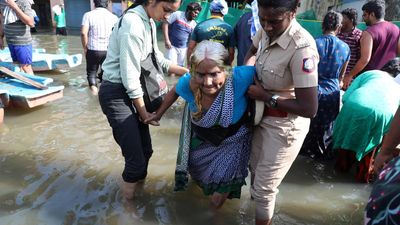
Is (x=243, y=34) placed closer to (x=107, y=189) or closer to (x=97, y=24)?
(x=97, y=24)

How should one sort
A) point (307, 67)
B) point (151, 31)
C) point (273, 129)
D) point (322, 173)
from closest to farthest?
point (307, 67), point (273, 129), point (151, 31), point (322, 173)

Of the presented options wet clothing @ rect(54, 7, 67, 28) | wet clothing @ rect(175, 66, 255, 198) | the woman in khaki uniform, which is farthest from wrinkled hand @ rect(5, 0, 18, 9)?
wet clothing @ rect(54, 7, 67, 28)

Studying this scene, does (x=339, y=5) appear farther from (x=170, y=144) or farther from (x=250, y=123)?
(x=250, y=123)

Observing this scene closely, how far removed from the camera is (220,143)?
8.09ft

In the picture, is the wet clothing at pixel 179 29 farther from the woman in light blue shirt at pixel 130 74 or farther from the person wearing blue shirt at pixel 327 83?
the woman in light blue shirt at pixel 130 74

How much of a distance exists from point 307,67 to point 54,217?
2.23 meters

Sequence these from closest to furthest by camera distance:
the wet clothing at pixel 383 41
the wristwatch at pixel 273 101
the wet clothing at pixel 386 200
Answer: the wet clothing at pixel 386 200 < the wristwatch at pixel 273 101 < the wet clothing at pixel 383 41

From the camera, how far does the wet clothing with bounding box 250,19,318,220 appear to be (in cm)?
201

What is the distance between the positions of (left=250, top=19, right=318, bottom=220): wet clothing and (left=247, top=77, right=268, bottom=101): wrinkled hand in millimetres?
55

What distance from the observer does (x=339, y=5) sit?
40.8 ft

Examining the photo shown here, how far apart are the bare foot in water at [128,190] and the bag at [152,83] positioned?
685 millimetres

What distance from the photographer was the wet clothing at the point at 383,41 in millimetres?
4184

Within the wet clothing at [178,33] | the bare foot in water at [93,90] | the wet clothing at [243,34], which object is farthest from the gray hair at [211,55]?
the wet clothing at [178,33]

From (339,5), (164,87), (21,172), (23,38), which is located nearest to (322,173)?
(164,87)
